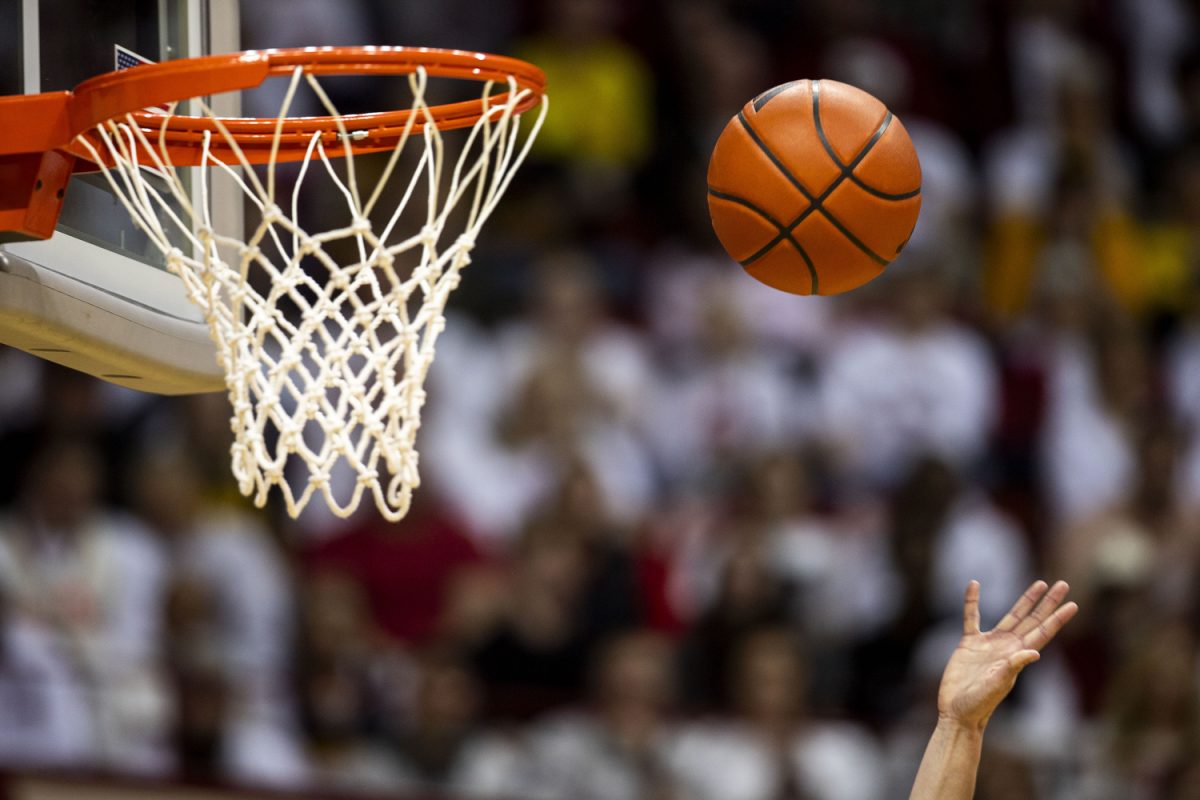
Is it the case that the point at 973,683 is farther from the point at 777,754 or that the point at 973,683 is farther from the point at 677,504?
the point at 677,504

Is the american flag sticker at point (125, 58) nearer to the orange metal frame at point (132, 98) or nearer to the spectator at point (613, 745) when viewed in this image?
the orange metal frame at point (132, 98)

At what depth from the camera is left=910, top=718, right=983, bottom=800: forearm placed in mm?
3521

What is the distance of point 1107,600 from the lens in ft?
22.4

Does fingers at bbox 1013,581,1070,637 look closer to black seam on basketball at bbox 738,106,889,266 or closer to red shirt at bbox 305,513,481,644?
black seam on basketball at bbox 738,106,889,266

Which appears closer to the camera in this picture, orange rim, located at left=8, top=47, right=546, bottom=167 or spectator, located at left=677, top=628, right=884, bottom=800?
orange rim, located at left=8, top=47, right=546, bottom=167

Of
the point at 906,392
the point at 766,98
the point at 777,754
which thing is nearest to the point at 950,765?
the point at 766,98

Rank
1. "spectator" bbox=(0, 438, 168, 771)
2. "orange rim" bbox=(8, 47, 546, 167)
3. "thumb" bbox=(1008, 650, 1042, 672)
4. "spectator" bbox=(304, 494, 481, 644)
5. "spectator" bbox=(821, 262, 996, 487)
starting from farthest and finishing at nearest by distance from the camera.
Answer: "spectator" bbox=(821, 262, 996, 487), "spectator" bbox=(304, 494, 481, 644), "spectator" bbox=(0, 438, 168, 771), "thumb" bbox=(1008, 650, 1042, 672), "orange rim" bbox=(8, 47, 546, 167)

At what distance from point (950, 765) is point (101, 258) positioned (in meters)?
1.96

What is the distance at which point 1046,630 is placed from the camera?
141 inches

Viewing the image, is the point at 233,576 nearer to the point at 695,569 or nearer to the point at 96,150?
the point at 695,569

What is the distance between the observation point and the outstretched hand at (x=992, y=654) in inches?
138

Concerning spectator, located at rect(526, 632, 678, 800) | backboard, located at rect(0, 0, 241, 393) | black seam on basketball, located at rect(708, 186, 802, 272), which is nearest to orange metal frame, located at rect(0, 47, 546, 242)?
backboard, located at rect(0, 0, 241, 393)

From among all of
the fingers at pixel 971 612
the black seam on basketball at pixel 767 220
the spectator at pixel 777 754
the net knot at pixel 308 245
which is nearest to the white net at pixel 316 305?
the net knot at pixel 308 245

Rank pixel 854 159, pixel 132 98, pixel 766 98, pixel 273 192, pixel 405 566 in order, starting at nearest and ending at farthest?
pixel 132 98, pixel 273 192, pixel 854 159, pixel 766 98, pixel 405 566
